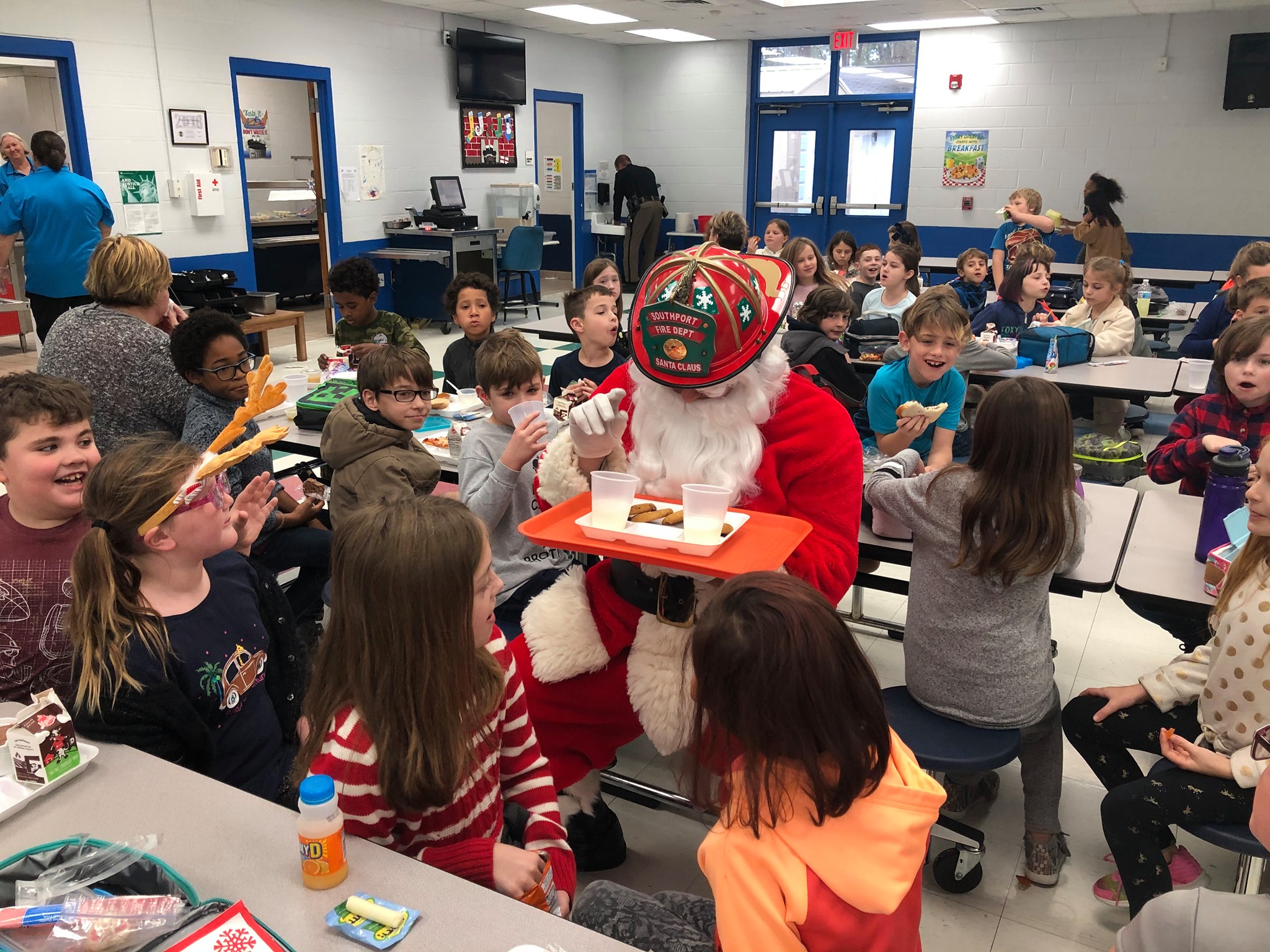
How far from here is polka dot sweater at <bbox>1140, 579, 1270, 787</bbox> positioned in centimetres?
185

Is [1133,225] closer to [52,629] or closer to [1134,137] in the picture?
[1134,137]

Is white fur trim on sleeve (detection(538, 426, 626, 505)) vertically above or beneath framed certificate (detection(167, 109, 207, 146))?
beneath

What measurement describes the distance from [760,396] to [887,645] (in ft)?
6.69

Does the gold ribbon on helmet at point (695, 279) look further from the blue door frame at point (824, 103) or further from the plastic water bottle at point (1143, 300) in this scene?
the blue door frame at point (824, 103)

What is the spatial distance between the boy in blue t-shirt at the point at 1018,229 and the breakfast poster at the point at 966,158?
Answer: 224 cm

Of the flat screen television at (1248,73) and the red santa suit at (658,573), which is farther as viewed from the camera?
the flat screen television at (1248,73)

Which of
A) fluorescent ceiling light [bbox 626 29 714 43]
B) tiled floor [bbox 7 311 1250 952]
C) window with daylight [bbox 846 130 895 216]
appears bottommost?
tiled floor [bbox 7 311 1250 952]

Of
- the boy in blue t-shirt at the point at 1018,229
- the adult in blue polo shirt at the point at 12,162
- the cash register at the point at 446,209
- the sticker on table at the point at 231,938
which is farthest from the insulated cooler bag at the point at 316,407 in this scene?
the cash register at the point at 446,209

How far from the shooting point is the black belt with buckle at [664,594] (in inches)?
75.9

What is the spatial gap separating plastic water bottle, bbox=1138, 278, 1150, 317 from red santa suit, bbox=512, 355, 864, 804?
537cm

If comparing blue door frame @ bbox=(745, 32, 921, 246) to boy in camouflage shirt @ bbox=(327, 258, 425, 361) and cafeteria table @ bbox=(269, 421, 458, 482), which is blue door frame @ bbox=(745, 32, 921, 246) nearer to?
boy in camouflage shirt @ bbox=(327, 258, 425, 361)

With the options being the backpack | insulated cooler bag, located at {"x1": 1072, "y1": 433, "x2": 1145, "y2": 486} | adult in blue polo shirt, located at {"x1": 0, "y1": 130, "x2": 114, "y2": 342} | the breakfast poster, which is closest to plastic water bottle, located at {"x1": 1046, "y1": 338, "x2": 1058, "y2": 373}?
insulated cooler bag, located at {"x1": 1072, "y1": 433, "x2": 1145, "y2": 486}

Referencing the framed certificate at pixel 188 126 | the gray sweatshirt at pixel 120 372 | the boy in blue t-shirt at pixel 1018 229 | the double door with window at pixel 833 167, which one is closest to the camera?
the gray sweatshirt at pixel 120 372

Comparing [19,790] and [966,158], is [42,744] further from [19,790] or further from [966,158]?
[966,158]
